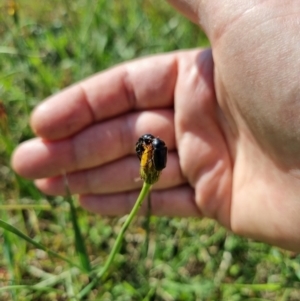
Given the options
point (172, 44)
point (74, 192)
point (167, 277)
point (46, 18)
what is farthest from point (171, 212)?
point (46, 18)

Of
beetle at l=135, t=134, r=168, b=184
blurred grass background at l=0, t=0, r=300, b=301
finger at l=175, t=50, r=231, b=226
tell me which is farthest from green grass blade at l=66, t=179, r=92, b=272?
finger at l=175, t=50, r=231, b=226

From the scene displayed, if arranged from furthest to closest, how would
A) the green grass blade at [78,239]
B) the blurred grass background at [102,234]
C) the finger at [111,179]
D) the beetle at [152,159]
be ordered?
1. the finger at [111,179]
2. the blurred grass background at [102,234]
3. the green grass blade at [78,239]
4. the beetle at [152,159]

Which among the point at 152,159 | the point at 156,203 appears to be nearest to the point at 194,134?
the point at 156,203

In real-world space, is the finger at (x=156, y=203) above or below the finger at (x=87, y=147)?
below

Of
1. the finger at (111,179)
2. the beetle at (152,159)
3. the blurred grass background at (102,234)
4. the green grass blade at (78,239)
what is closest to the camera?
the beetle at (152,159)

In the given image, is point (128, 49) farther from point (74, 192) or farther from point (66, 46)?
point (74, 192)

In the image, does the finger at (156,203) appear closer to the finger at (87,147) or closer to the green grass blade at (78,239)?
the finger at (87,147)

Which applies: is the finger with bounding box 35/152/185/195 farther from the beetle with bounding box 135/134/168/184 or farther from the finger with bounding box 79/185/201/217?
the beetle with bounding box 135/134/168/184

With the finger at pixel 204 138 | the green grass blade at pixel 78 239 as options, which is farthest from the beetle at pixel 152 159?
the finger at pixel 204 138

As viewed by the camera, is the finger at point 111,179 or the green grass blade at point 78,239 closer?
the green grass blade at point 78,239
